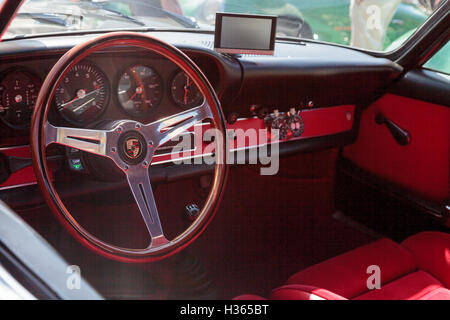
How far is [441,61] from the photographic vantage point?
2.39 meters

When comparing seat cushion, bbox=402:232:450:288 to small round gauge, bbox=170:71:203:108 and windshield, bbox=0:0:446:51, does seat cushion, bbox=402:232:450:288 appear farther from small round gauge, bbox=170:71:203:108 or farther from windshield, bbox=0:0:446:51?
windshield, bbox=0:0:446:51

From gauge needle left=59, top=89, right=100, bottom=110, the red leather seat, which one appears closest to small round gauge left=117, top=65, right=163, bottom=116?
gauge needle left=59, top=89, right=100, bottom=110

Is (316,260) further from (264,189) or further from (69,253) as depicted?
(69,253)

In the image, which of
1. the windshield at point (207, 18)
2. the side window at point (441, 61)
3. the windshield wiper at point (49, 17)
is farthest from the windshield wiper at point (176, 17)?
the side window at point (441, 61)

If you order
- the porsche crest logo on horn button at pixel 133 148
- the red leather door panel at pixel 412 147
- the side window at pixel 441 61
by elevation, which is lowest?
the red leather door panel at pixel 412 147

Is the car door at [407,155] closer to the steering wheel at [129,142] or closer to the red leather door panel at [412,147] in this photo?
the red leather door panel at [412,147]

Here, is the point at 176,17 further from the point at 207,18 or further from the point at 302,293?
the point at 302,293

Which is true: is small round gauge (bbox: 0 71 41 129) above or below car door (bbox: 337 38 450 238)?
above

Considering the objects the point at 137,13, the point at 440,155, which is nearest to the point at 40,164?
the point at 137,13

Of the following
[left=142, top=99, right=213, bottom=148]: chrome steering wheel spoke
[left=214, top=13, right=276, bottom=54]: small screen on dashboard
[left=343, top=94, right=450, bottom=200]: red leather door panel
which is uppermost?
[left=214, top=13, right=276, bottom=54]: small screen on dashboard

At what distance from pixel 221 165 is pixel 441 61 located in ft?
4.62

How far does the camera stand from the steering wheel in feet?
4.33

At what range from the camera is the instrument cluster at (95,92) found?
1627 millimetres

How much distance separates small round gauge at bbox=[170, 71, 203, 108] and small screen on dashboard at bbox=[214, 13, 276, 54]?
178mm
